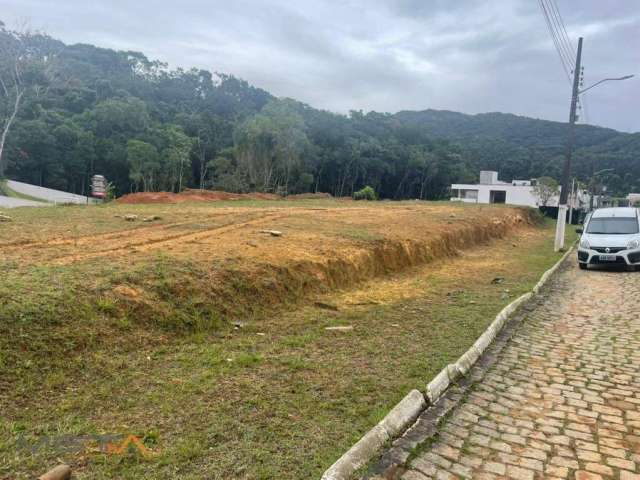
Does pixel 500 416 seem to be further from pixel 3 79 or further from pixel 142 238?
pixel 3 79

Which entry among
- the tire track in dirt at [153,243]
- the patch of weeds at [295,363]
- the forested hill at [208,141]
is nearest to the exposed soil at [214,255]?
the tire track in dirt at [153,243]

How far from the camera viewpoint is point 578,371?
5816mm

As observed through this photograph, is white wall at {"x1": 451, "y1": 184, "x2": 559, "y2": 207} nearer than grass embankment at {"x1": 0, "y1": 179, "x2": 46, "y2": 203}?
No

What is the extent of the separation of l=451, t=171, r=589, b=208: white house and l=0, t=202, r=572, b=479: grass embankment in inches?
2503

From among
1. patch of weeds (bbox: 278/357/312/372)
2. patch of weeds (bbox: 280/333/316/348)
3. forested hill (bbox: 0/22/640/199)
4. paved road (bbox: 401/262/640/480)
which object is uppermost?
forested hill (bbox: 0/22/640/199)

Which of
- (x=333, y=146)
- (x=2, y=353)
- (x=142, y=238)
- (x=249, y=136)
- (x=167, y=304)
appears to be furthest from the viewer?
(x=333, y=146)

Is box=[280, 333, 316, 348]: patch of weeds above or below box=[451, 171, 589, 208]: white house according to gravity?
below

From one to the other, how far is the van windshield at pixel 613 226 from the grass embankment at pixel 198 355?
307 inches

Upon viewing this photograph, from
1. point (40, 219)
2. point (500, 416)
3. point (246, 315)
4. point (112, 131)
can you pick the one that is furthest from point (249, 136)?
point (500, 416)

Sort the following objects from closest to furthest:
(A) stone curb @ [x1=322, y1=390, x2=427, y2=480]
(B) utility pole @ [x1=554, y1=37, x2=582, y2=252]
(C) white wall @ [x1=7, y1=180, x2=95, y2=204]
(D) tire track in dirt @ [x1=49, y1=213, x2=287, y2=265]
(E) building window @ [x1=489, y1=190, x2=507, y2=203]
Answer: (A) stone curb @ [x1=322, y1=390, x2=427, y2=480] < (D) tire track in dirt @ [x1=49, y1=213, x2=287, y2=265] < (B) utility pole @ [x1=554, y1=37, x2=582, y2=252] < (C) white wall @ [x1=7, y1=180, x2=95, y2=204] < (E) building window @ [x1=489, y1=190, x2=507, y2=203]

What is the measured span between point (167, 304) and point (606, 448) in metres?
5.09

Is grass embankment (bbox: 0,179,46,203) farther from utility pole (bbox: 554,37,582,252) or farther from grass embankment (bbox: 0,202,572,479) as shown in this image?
utility pole (bbox: 554,37,582,252)

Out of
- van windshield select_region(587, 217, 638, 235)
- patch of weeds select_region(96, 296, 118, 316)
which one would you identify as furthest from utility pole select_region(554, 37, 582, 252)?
patch of weeds select_region(96, 296, 118, 316)

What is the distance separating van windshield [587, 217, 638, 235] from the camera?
584 inches
